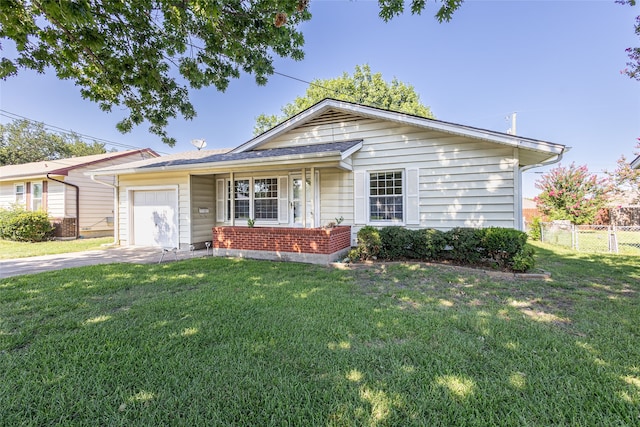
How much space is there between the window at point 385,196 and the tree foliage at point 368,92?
20.1 meters

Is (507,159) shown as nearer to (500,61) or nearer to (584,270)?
(584,270)

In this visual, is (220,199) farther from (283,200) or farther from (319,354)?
(319,354)

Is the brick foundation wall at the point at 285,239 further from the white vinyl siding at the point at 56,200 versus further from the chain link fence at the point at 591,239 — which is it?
the white vinyl siding at the point at 56,200

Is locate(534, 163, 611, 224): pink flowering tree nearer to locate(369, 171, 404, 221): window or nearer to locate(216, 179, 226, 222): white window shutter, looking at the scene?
locate(369, 171, 404, 221): window

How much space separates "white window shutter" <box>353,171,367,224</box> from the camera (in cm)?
855

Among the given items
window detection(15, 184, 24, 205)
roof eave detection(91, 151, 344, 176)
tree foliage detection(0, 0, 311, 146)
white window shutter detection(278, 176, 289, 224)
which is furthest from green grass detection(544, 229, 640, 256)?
window detection(15, 184, 24, 205)

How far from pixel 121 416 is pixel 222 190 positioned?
9.36 meters

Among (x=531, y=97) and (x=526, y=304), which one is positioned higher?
(x=531, y=97)

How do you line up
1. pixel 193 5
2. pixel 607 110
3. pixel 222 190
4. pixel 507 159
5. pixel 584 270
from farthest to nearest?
pixel 607 110 < pixel 222 190 < pixel 507 159 < pixel 584 270 < pixel 193 5

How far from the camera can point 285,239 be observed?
7699mm

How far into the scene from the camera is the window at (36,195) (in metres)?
14.4

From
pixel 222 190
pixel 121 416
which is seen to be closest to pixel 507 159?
pixel 121 416

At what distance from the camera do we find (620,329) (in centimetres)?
326

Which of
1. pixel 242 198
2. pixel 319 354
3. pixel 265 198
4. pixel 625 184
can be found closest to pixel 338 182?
pixel 265 198
